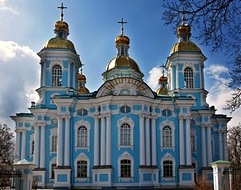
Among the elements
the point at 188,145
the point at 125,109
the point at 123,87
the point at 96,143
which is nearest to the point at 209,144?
the point at 188,145

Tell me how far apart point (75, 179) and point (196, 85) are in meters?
13.1

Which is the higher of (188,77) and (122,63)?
(122,63)

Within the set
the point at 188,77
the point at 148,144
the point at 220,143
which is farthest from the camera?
the point at 220,143

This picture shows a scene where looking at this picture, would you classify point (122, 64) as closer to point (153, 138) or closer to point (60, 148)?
point (153, 138)

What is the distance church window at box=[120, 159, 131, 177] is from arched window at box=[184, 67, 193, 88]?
30.9ft

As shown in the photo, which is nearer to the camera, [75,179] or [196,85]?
[75,179]

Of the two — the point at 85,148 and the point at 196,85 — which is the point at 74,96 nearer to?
the point at 85,148

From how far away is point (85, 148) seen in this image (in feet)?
96.1

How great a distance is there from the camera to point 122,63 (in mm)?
34344

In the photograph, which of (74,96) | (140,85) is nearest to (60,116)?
(74,96)

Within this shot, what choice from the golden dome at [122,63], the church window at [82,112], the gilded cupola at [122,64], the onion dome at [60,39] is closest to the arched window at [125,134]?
the church window at [82,112]

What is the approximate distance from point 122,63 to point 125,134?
7.88m

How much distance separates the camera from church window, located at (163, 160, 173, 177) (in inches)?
1151

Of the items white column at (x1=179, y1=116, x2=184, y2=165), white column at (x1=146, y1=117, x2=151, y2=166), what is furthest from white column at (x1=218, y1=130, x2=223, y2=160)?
white column at (x1=146, y1=117, x2=151, y2=166)
